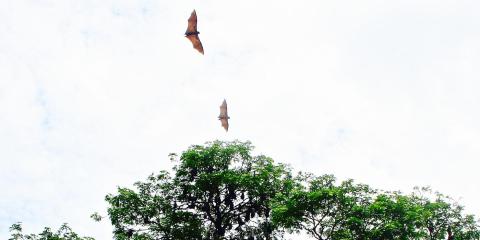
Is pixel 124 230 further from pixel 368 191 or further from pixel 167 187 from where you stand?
pixel 368 191

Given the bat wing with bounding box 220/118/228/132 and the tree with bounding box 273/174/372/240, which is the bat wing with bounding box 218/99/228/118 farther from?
the tree with bounding box 273/174/372/240

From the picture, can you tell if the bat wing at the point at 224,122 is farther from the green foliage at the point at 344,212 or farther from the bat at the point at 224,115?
the green foliage at the point at 344,212

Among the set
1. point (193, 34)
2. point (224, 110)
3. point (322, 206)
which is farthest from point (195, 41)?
point (322, 206)

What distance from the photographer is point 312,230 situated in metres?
24.3

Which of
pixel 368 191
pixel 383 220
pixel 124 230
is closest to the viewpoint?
pixel 383 220

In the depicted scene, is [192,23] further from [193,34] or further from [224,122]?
[224,122]

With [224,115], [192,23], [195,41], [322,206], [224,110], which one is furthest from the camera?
[322,206]

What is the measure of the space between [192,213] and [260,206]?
4.08m

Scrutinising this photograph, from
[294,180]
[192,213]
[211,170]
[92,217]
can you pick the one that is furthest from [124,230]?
[294,180]

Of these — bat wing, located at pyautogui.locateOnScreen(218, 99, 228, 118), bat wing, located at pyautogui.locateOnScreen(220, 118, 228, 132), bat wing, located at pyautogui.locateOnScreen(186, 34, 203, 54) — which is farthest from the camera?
bat wing, located at pyautogui.locateOnScreen(218, 99, 228, 118)

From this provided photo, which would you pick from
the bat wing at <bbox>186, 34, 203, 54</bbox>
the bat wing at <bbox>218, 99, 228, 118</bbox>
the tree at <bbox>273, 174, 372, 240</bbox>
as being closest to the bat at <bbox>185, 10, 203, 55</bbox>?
the bat wing at <bbox>186, 34, 203, 54</bbox>

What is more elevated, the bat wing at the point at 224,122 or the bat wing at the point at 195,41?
the bat wing at the point at 195,41

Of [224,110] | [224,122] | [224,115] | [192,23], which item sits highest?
[192,23]

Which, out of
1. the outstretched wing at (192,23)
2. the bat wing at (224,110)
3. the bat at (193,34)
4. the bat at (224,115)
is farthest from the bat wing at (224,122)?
the outstretched wing at (192,23)
